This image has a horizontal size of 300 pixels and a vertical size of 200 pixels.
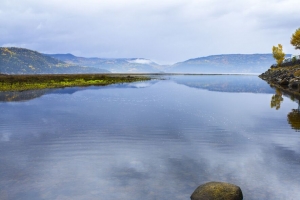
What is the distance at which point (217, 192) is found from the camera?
35.8ft

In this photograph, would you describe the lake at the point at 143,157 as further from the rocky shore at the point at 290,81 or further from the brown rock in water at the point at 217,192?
the rocky shore at the point at 290,81

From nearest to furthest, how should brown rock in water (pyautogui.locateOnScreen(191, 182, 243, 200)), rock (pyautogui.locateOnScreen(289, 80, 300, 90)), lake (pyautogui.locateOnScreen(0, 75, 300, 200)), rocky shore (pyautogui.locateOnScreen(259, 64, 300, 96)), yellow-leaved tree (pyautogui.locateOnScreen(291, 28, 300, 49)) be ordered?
brown rock in water (pyautogui.locateOnScreen(191, 182, 243, 200))
lake (pyautogui.locateOnScreen(0, 75, 300, 200))
rocky shore (pyautogui.locateOnScreen(259, 64, 300, 96))
rock (pyautogui.locateOnScreen(289, 80, 300, 90))
yellow-leaved tree (pyautogui.locateOnScreen(291, 28, 300, 49))

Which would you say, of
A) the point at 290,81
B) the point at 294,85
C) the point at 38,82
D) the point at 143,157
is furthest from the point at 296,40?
the point at 143,157

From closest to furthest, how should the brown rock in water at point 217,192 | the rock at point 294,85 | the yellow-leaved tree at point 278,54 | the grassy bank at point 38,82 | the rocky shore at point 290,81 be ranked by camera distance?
the brown rock in water at point 217,192
the rocky shore at point 290,81
the rock at point 294,85
the grassy bank at point 38,82
the yellow-leaved tree at point 278,54

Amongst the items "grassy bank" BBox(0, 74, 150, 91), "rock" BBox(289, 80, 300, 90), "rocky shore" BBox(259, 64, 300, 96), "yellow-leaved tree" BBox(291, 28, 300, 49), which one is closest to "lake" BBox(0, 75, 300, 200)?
"rocky shore" BBox(259, 64, 300, 96)

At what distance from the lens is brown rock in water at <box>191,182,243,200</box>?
35.5 feet

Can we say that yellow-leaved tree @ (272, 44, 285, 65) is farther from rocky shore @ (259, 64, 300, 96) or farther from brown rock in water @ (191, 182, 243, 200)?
brown rock in water @ (191, 182, 243, 200)

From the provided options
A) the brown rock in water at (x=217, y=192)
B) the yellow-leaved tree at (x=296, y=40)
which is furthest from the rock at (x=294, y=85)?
the brown rock in water at (x=217, y=192)

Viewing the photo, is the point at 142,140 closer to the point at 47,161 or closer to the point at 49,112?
the point at 47,161

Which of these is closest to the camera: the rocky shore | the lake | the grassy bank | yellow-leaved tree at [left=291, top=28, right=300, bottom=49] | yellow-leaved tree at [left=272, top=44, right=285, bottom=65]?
the lake

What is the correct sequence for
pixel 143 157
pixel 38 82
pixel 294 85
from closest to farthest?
pixel 143 157
pixel 294 85
pixel 38 82

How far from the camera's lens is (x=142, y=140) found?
67.5 ft

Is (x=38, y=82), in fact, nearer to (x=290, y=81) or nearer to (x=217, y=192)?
(x=290, y=81)

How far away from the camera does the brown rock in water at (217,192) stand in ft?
35.5
